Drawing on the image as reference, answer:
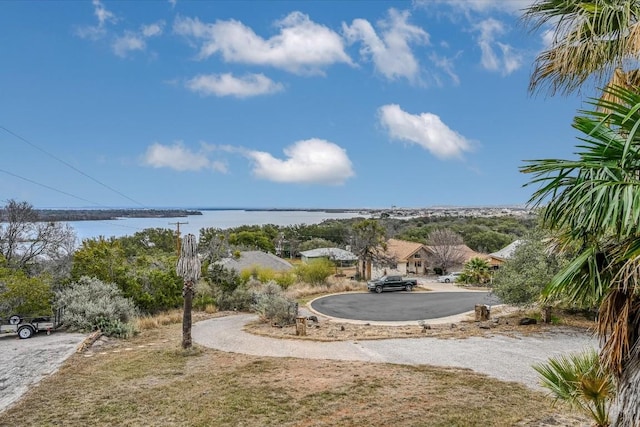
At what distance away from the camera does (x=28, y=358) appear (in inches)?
370

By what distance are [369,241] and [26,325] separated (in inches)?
913

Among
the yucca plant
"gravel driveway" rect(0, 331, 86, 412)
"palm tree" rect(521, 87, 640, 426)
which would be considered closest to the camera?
"palm tree" rect(521, 87, 640, 426)

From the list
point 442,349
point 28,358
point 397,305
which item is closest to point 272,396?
point 442,349

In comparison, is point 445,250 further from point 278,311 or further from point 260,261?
point 278,311

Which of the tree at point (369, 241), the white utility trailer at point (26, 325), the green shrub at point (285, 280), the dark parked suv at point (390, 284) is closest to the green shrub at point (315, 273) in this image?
the green shrub at point (285, 280)

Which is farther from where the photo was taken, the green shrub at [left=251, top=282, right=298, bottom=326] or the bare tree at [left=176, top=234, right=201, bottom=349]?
the green shrub at [left=251, top=282, right=298, bottom=326]

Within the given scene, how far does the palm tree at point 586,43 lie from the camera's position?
331 centimetres

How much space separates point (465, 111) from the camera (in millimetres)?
20250

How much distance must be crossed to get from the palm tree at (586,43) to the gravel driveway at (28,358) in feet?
30.3

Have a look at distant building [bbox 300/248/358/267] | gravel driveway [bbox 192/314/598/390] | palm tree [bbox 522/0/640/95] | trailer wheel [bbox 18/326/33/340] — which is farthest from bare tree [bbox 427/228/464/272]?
palm tree [bbox 522/0/640/95]

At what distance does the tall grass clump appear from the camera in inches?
496

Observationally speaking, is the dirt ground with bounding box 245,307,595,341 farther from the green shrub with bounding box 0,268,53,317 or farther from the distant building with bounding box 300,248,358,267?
the distant building with bounding box 300,248,358,267

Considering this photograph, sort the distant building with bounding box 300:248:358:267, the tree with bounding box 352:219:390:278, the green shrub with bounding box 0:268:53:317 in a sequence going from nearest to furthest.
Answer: the green shrub with bounding box 0:268:53:317
the tree with bounding box 352:219:390:278
the distant building with bounding box 300:248:358:267

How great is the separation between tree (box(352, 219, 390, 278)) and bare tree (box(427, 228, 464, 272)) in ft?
38.5
